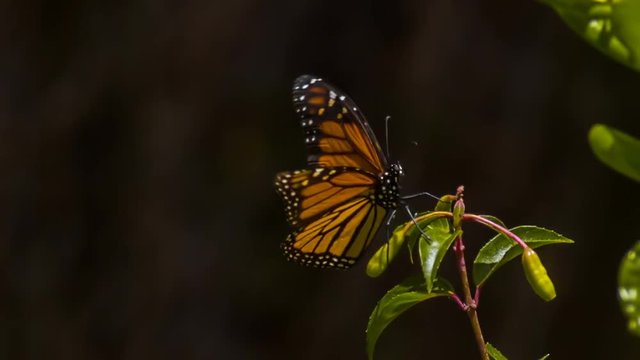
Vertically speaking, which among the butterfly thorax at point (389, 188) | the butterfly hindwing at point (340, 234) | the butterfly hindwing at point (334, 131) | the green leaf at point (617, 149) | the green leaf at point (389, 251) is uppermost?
the green leaf at point (617, 149)

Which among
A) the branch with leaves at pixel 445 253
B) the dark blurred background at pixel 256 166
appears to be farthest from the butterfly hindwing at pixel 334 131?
the dark blurred background at pixel 256 166

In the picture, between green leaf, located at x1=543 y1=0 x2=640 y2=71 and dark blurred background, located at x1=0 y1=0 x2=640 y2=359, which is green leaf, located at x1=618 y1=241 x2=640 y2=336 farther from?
dark blurred background, located at x1=0 y1=0 x2=640 y2=359

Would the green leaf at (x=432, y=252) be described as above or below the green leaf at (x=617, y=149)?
below

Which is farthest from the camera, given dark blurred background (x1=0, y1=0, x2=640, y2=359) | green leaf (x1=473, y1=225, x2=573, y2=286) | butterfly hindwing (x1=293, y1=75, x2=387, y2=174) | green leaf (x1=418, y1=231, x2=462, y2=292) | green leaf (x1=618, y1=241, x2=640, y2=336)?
dark blurred background (x1=0, y1=0, x2=640, y2=359)

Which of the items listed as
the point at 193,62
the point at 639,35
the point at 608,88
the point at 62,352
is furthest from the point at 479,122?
the point at 639,35

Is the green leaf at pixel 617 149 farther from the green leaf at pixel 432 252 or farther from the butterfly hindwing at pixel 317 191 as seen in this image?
the butterfly hindwing at pixel 317 191

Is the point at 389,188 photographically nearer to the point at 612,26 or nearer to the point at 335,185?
the point at 335,185

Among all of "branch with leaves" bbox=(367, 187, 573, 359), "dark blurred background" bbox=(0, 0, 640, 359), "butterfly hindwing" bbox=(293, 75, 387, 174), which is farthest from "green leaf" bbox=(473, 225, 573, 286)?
"dark blurred background" bbox=(0, 0, 640, 359)
